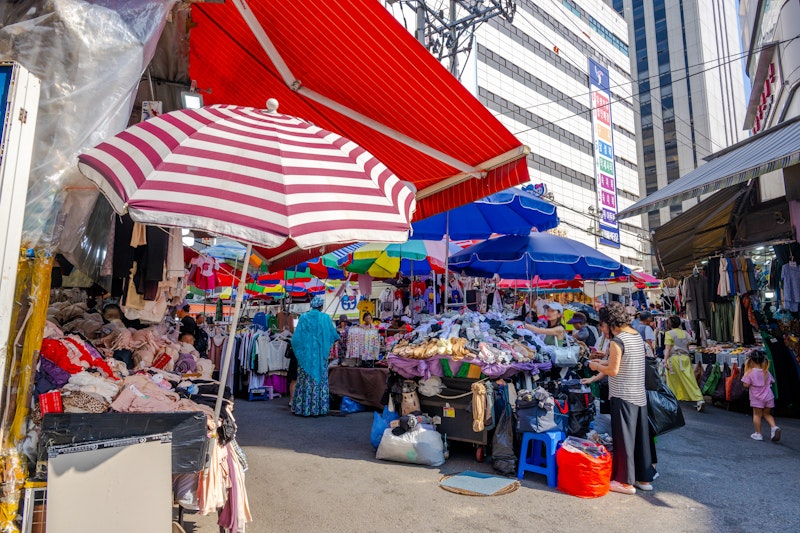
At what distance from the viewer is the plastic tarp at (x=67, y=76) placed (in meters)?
2.77

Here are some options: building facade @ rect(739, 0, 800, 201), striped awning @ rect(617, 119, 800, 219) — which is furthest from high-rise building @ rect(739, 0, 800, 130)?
striped awning @ rect(617, 119, 800, 219)

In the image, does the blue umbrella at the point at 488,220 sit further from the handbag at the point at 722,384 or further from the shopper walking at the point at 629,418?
the handbag at the point at 722,384

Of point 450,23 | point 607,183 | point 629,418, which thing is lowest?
point 629,418

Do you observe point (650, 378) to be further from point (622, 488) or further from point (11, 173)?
point (11, 173)

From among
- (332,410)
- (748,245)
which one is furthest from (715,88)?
(332,410)

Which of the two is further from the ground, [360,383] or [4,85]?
[4,85]

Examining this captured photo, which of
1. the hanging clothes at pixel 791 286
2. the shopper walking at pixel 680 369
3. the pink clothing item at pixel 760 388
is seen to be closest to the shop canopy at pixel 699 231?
the shopper walking at pixel 680 369

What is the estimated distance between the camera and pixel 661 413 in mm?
5359

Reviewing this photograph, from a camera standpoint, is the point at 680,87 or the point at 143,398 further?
the point at 680,87

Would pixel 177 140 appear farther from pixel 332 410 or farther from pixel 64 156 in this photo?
pixel 332 410

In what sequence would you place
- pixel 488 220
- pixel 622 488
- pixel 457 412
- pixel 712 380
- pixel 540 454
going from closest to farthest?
pixel 622 488 < pixel 540 454 < pixel 457 412 < pixel 488 220 < pixel 712 380

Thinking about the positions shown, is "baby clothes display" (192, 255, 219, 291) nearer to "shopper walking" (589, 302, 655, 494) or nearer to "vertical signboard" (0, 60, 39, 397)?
"vertical signboard" (0, 60, 39, 397)

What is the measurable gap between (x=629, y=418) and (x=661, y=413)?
56cm

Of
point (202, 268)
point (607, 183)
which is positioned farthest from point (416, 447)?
point (607, 183)
